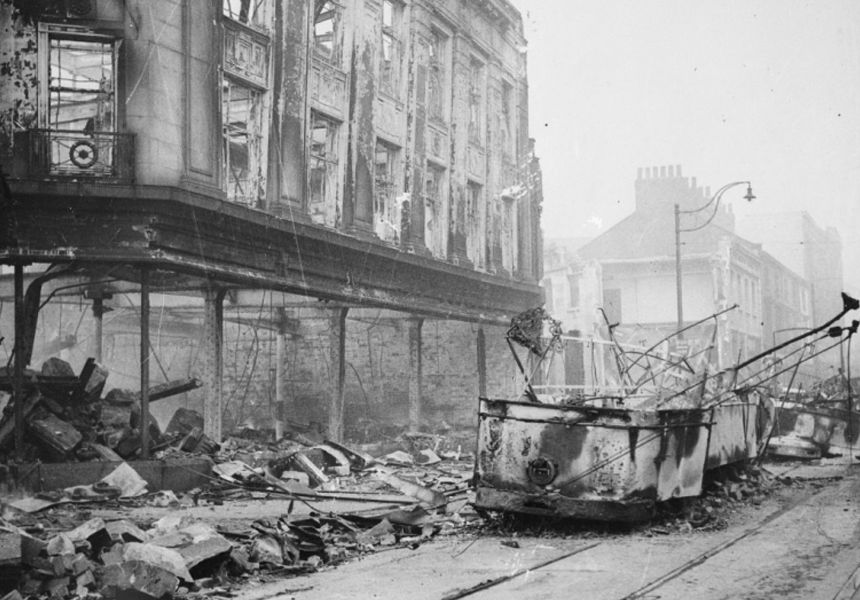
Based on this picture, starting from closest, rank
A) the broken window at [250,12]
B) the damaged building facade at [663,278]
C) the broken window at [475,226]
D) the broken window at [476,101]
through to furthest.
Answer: the broken window at [250,12] → the broken window at [475,226] → the broken window at [476,101] → the damaged building facade at [663,278]

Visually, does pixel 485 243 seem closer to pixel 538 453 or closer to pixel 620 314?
pixel 538 453

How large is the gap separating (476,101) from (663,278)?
965 inches

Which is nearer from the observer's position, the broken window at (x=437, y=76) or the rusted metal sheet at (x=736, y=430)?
the rusted metal sheet at (x=736, y=430)

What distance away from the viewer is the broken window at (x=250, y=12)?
1767 cm

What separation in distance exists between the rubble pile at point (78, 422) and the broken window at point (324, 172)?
5.84m

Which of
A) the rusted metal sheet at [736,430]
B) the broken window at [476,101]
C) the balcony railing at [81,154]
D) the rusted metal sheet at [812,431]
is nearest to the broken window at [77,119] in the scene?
the balcony railing at [81,154]

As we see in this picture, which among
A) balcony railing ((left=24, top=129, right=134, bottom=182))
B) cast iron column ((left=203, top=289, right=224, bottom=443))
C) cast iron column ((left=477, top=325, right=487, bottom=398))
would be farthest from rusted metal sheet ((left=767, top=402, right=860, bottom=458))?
balcony railing ((left=24, top=129, right=134, bottom=182))

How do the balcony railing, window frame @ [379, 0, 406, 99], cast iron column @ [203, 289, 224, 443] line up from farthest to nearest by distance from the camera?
window frame @ [379, 0, 406, 99]
cast iron column @ [203, 289, 224, 443]
the balcony railing

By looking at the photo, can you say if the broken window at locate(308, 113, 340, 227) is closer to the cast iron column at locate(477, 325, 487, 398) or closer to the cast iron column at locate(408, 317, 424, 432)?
the cast iron column at locate(408, 317, 424, 432)

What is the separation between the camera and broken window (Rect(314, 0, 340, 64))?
67.5ft

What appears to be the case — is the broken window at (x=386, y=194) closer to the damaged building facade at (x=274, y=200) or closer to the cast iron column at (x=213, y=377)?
the damaged building facade at (x=274, y=200)

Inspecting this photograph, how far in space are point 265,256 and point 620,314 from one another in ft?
113

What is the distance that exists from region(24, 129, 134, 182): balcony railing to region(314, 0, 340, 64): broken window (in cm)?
648

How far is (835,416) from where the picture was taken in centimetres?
2144
